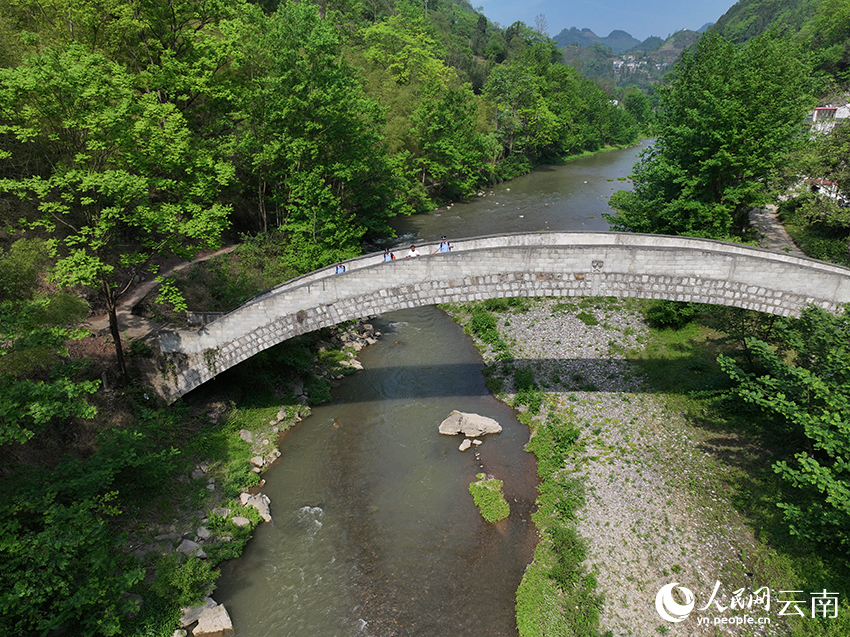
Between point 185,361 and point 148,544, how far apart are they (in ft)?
20.0

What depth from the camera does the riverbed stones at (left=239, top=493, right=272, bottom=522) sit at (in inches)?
572

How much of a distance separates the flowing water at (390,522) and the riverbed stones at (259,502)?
30 centimetres


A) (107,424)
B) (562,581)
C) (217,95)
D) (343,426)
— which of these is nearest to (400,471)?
(343,426)

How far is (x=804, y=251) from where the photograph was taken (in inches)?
1099

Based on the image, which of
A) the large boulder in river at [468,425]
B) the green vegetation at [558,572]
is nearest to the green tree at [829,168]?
the green vegetation at [558,572]

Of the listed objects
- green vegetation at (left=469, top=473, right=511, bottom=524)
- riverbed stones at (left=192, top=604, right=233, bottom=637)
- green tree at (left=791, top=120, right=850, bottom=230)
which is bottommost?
riverbed stones at (left=192, top=604, right=233, bottom=637)

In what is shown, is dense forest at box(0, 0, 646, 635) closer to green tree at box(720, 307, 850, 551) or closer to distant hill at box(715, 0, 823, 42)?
green tree at box(720, 307, 850, 551)

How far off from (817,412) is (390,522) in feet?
40.4

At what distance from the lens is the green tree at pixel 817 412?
10.0 metres

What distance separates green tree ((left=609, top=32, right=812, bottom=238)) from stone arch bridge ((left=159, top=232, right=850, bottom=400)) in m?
8.90

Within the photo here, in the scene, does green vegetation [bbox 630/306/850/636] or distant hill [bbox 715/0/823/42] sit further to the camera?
distant hill [bbox 715/0/823/42]

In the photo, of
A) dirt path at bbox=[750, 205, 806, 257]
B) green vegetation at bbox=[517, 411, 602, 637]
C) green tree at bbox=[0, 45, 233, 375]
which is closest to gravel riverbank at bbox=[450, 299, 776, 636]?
green vegetation at bbox=[517, 411, 602, 637]

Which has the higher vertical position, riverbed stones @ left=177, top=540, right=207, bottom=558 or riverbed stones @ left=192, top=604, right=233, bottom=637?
riverbed stones @ left=177, top=540, right=207, bottom=558

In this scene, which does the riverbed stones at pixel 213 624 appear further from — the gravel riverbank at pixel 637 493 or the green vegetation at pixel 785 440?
the green vegetation at pixel 785 440
